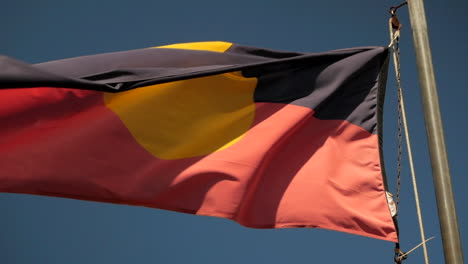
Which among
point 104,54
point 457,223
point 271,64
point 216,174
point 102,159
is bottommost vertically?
point 457,223

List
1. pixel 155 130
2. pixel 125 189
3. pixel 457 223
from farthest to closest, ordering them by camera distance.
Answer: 1. pixel 155 130
2. pixel 125 189
3. pixel 457 223

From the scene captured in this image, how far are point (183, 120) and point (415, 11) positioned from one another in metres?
1.79

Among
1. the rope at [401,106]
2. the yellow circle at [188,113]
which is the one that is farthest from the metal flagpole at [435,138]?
the yellow circle at [188,113]

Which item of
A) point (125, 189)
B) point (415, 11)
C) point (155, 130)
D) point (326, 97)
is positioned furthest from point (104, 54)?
point (415, 11)

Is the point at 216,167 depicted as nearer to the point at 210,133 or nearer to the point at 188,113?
the point at 210,133

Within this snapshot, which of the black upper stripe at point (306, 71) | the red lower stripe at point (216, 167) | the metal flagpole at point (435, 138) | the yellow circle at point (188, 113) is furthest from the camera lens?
the black upper stripe at point (306, 71)

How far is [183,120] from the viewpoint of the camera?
4.75 meters

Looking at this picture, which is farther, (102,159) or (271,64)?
(271,64)

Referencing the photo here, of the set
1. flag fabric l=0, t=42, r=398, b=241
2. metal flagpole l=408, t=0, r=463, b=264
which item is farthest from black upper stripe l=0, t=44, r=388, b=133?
metal flagpole l=408, t=0, r=463, b=264

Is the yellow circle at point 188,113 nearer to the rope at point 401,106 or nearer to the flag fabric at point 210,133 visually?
the flag fabric at point 210,133

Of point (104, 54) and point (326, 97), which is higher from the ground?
point (104, 54)

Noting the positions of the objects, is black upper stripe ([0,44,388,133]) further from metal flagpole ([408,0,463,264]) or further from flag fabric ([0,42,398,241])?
metal flagpole ([408,0,463,264])

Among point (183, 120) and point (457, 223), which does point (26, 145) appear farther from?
point (457, 223)

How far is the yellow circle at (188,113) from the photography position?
4.60m
